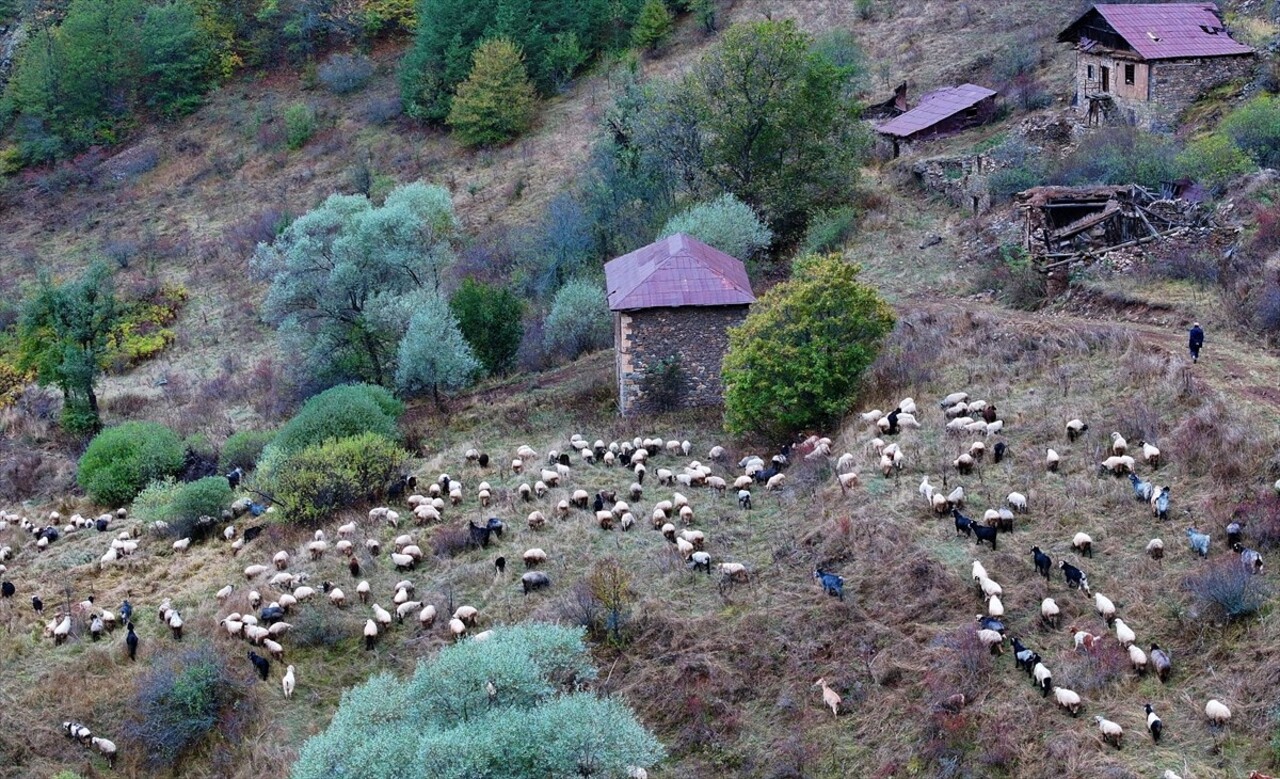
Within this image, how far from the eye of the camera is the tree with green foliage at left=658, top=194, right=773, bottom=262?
110 ft

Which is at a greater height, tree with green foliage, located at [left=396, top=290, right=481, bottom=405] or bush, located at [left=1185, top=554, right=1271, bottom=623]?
bush, located at [left=1185, top=554, right=1271, bottom=623]

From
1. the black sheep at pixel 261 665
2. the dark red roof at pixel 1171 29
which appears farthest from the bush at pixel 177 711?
A: the dark red roof at pixel 1171 29

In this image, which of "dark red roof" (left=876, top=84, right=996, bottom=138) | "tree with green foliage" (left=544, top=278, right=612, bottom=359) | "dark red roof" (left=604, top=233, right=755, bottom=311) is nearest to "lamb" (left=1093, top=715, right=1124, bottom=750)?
"dark red roof" (left=604, top=233, right=755, bottom=311)

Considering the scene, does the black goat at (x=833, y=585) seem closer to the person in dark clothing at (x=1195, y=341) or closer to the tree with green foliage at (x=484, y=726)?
the tree with green foliage at (x=484, y=726)

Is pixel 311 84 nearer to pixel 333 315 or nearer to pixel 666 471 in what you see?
pixel 333 315

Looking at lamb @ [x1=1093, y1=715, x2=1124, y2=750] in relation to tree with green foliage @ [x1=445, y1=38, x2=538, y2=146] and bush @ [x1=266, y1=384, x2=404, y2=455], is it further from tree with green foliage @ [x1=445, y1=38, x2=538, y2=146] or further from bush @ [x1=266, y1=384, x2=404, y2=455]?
tree with green foliage @ [x1=445, y1=38, x2=538, y2=146]

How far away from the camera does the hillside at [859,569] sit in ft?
47.0

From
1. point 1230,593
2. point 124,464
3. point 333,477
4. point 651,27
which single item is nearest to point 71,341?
point 124,464

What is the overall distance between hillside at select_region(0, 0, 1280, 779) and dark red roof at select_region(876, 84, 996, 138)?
25.1ft

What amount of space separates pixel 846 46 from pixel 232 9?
1428 inches

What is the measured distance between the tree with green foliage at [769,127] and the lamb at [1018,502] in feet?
67.2

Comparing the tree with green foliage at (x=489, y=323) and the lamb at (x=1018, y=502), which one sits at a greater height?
the lamb at (x=1018, y=502)

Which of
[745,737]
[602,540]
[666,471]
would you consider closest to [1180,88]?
[666,471]

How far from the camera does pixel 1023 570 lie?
16.6 m
